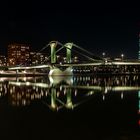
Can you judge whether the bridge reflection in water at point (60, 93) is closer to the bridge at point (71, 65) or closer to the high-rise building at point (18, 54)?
the bridge at point (71, 65)

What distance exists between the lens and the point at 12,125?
38.9 feet

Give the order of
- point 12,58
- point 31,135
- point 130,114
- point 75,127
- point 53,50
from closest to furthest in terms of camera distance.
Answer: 1. point 31,135
2. point 75,127
3. point 130,114
4. point 53,50
5. point 12,58

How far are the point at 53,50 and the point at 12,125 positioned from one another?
250 ft

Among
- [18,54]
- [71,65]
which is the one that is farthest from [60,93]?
[18,54]

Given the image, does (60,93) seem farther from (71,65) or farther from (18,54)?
(18,54)

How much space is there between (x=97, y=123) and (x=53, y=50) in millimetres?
76002

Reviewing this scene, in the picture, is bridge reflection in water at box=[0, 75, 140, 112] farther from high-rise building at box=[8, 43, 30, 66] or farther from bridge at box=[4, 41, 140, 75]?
high-rise building at box=[8, 43, 30, 66]

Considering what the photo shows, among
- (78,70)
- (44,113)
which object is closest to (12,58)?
(78,70)

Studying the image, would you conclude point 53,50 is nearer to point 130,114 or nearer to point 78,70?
point 78,70

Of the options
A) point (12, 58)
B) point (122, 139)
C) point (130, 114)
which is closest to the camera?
point (122, 139)

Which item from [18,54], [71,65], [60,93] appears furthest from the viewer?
[18,54]

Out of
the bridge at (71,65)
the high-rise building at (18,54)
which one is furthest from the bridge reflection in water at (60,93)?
the high-rise building at (18,54)

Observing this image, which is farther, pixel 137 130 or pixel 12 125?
pixel 12 125

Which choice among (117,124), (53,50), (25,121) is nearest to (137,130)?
(117,124)
